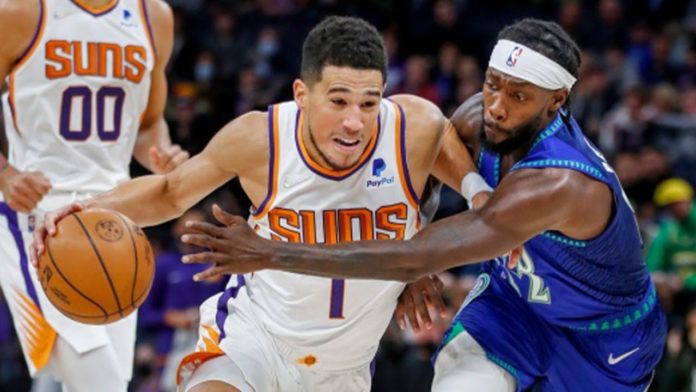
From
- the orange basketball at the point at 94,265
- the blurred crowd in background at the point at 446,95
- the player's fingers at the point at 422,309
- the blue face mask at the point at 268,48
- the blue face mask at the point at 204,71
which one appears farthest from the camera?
the blue face mask at the point at 268,48

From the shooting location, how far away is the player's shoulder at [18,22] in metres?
6.43

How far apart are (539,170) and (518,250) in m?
0.44

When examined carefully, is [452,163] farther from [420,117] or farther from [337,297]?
[337,297]

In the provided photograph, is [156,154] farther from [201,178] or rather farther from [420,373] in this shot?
[420,373]

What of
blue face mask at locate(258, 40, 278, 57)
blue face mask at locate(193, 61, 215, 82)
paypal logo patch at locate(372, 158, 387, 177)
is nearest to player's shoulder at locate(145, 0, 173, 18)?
paypal logo patch at locate(372, 158, 387, 177)

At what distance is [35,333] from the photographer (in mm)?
6504

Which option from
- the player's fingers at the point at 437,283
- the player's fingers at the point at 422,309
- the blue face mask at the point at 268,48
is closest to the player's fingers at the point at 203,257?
the player's fingers at the point at 422,309

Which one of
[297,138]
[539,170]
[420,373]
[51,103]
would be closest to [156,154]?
[51,103]

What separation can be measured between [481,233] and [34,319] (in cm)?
257

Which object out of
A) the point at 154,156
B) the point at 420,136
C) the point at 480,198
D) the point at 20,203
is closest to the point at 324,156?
the point at 420,136

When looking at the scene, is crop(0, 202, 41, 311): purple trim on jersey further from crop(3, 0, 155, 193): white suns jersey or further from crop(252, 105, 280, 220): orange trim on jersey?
crop(252, 105, 280, 220): orange trim on jersey

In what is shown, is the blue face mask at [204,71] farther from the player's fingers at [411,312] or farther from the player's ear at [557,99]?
the player's ear at [557,99]

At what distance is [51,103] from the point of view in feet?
21.6

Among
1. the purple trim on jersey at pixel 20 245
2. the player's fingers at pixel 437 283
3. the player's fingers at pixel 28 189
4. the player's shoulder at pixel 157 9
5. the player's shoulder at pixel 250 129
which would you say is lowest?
the purple trim on jersey at pixel 20 245
